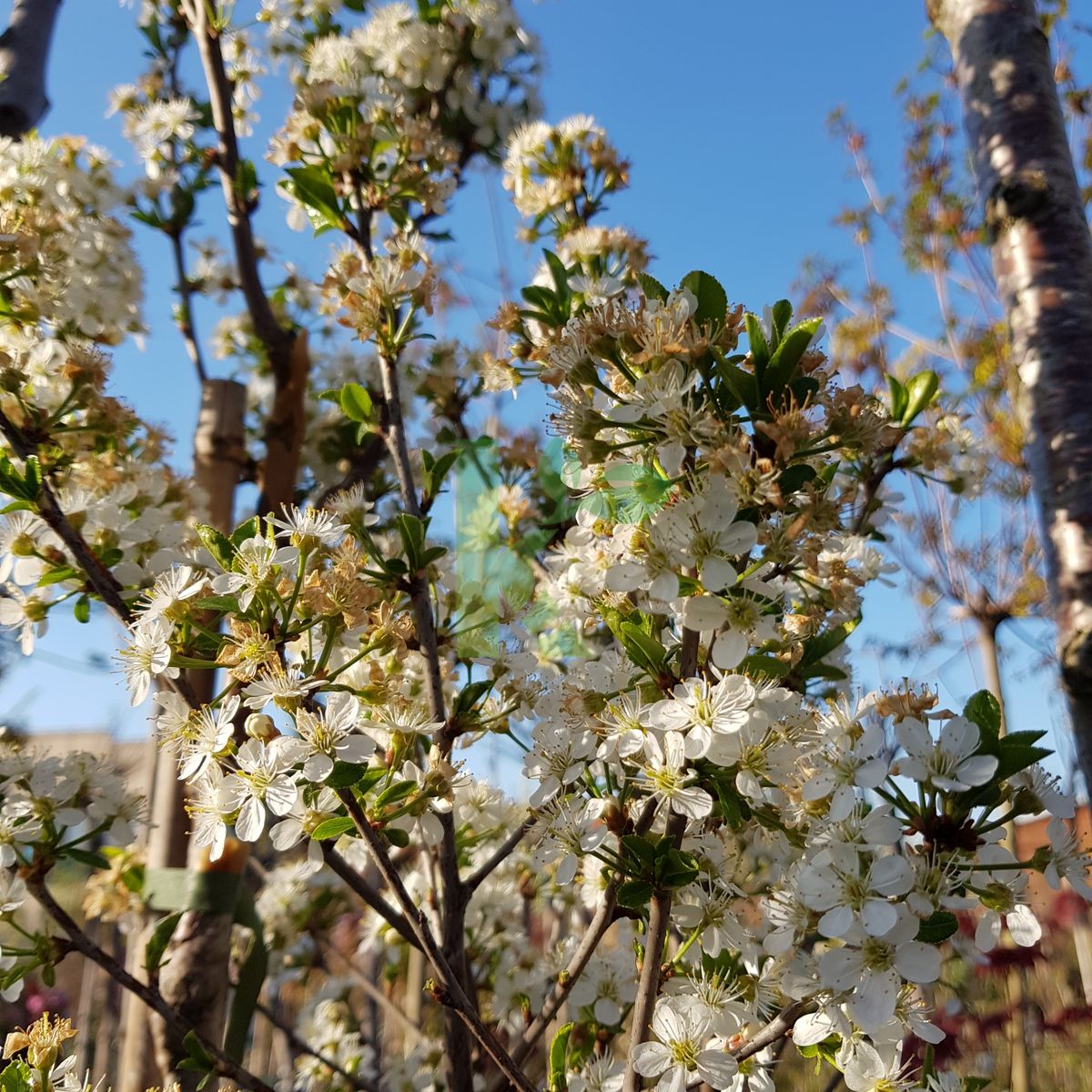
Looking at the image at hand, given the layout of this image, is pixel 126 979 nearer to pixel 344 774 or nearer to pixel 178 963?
pixel 178 963

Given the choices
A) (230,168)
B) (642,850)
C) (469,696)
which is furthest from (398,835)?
(230,168)

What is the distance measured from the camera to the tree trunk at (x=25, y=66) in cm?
190

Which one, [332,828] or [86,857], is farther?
[86,857]

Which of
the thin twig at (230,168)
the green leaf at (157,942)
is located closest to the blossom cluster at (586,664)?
the green leaf at (157,942)

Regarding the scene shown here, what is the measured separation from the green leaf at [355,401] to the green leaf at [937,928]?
944 mm

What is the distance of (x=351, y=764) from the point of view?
82 centimetres

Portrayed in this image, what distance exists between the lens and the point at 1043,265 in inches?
66.2

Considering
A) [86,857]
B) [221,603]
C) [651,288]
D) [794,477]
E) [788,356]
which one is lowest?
[86,857]

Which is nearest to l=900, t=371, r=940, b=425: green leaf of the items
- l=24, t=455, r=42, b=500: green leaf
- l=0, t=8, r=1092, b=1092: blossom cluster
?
l=0, t=8, r=1092, b=1092: blossom cluster

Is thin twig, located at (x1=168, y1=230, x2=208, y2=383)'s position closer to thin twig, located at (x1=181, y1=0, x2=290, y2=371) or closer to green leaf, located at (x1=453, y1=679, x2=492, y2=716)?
thin twig, located at (x1=181, y1=0, x2=290, y2=371)

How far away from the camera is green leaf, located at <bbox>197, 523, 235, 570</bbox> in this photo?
88 centimetres

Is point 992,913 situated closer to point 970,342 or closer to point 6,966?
point 6,966

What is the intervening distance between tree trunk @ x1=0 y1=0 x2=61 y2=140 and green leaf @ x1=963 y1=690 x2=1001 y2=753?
2.13 m

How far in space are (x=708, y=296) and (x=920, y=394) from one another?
721 millimetres
